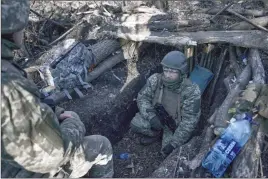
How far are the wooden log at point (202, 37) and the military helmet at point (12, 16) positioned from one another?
14.2ft

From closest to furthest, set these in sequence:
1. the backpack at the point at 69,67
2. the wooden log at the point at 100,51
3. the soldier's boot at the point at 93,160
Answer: the soldier's boot at the point at 93,160, the backpack at the point at 69,67, the wooden log at the point at 100,51

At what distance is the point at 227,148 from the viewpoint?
4.61m

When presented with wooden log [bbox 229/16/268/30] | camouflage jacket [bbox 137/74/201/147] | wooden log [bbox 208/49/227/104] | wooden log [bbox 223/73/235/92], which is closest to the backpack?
camouflage jacket [bbox 137/74/201/147]

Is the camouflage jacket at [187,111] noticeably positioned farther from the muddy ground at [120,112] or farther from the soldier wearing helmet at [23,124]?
the soldier wearing helmet at [23,124]

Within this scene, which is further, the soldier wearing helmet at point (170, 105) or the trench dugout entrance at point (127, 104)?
the trench dugout entrance at point (127, 104)

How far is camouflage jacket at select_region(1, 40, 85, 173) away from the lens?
318 cm

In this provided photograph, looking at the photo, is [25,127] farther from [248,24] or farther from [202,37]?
[248,24]

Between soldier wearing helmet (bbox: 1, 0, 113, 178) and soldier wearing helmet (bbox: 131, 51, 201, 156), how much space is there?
264cm

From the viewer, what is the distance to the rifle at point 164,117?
21.5 ft

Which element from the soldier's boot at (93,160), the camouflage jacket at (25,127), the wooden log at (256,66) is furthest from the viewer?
the wooden log at (256,66)

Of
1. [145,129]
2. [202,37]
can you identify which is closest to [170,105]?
[145,129]

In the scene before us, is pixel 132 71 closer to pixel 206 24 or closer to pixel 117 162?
pixel 206 24

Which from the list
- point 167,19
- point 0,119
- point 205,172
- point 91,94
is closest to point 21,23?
point 0,119

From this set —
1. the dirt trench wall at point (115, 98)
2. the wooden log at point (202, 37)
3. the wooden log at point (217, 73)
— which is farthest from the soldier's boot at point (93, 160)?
the wooden log at point (202, 37)
